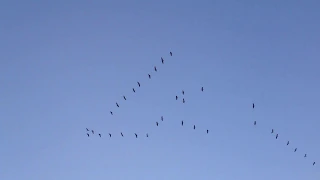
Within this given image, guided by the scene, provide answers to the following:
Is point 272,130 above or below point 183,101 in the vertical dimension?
below

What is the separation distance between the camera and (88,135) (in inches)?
3957

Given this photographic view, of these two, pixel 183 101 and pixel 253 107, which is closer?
pixel 253 107

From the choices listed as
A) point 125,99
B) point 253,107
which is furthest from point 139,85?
point 253,107

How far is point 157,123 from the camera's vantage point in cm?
9344

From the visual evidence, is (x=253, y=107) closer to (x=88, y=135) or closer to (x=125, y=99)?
(x=125, y=99)

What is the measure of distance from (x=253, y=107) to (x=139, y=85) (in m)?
23.8

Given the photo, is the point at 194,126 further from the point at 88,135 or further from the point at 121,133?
the point at 88,135

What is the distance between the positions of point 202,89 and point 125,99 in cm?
1788

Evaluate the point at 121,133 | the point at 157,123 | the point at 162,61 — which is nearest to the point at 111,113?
the point at 121,133

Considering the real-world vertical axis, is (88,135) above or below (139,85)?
below

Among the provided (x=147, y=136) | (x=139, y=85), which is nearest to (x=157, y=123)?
(x=147, y=136)

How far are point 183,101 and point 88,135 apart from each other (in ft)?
71.0

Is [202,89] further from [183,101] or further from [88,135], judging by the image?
[88,135]

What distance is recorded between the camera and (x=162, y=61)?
295ft
